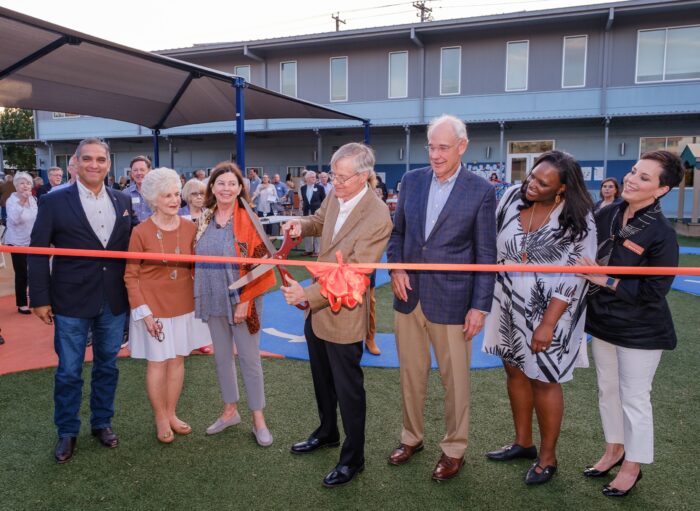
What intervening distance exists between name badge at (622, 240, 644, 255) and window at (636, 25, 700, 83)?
1847 centimetres

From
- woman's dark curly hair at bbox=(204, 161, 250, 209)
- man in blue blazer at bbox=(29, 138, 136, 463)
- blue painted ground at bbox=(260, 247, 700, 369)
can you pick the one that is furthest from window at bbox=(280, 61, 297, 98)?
man in blue blazer at bbox=(29, 138, 136, 463)

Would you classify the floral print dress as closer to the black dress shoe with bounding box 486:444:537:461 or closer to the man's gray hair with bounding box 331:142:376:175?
the black dress shoe with bounding box 486:444:537:461

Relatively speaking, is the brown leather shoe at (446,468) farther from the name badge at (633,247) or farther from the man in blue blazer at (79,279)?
the man in blue blazer at (79,279)

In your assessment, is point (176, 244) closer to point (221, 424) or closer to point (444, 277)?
point (221, 424)

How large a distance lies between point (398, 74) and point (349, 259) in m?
19.0

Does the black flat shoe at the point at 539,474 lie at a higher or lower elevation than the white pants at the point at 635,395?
lower

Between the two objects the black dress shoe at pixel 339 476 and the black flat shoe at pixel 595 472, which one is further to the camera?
the black flat shoe at pixel 595 472

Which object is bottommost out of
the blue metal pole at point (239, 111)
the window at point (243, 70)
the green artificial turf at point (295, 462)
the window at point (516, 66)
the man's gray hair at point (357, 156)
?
the green artificial turf at point (295, 462)

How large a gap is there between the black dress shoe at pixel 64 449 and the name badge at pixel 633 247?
12.0 ft

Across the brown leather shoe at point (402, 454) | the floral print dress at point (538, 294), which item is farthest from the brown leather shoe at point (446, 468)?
the floral print dress at point (538, 294)

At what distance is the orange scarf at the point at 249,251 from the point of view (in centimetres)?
350

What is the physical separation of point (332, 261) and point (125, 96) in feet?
19.3

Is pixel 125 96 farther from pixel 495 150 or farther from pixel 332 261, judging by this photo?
pixel 495 150

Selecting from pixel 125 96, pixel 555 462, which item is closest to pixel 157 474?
pixel 555 462
